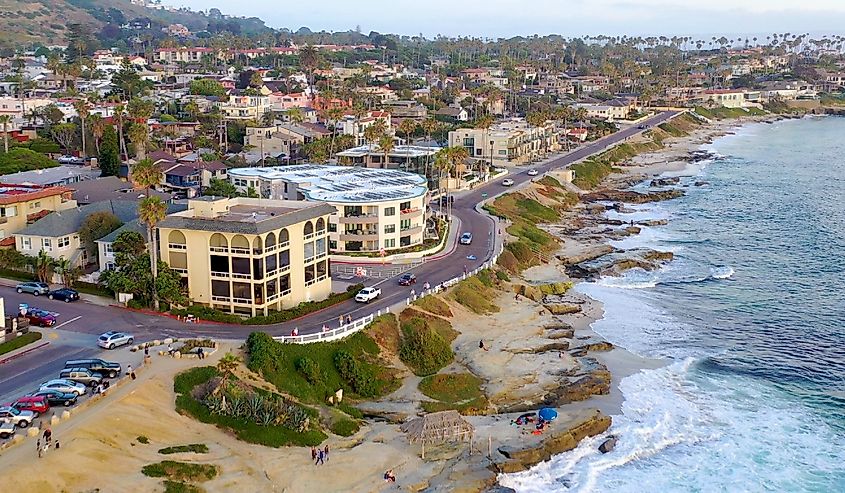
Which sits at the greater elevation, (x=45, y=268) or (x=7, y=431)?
(x=45, y=268)

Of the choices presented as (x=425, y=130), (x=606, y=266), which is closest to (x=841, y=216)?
(x=606, y=266)

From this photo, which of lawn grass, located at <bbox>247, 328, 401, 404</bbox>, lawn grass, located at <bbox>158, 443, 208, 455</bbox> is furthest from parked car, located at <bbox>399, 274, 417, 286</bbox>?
lawn grass, located at <bbox>158, 443, 208, 455</bbox>

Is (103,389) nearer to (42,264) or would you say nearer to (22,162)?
(42,264)

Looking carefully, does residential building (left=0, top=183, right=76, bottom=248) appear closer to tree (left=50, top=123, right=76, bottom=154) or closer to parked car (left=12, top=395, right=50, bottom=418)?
→ parked car (left=12, top=395, right=50, bottom=418)

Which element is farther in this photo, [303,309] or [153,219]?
[303,309]

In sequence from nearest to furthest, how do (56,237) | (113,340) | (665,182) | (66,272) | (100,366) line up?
(100,366), (113,340), (66,272), (56,237), (665,182)

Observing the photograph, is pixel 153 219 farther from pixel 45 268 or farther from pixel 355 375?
pixel 355 375

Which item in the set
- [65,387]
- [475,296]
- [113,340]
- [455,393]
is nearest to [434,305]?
[475,296]
